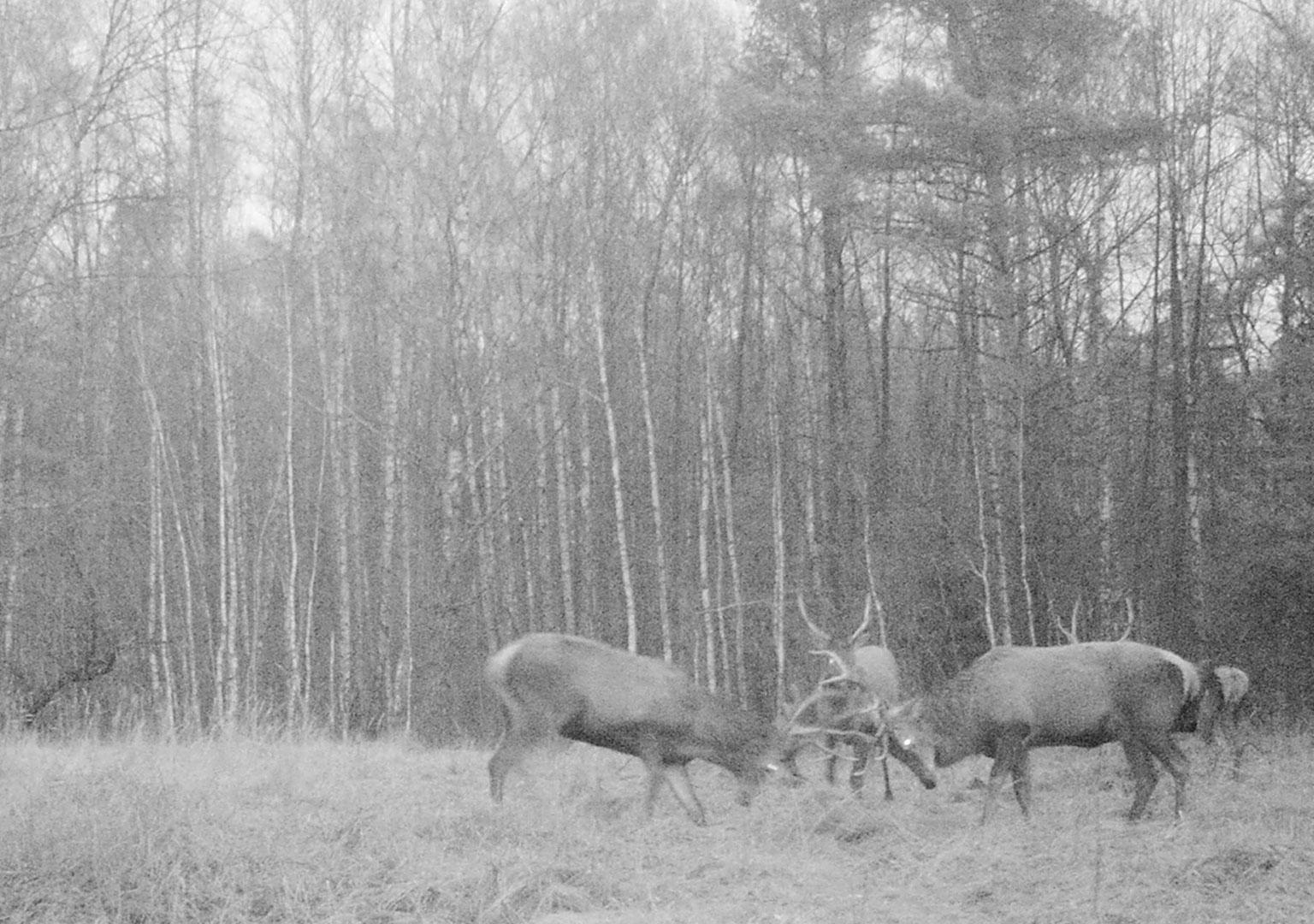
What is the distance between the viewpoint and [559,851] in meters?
8.27

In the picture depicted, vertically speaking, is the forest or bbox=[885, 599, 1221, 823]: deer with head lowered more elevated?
the forest

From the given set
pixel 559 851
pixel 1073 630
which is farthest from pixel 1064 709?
pixel 559 851

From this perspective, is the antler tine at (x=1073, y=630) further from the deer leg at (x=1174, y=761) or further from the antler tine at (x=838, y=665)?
the antler tine at (x=838, y=665)

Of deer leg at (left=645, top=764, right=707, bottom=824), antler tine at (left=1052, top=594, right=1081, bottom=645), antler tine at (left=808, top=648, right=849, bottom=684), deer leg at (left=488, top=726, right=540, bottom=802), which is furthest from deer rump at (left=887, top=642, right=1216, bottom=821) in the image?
deer leg at (left=488, top=726, right=540, bottom=802)

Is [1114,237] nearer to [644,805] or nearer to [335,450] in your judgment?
[335,450]

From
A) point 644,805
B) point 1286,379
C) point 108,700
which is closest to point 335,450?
point 108,700

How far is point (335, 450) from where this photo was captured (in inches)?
808

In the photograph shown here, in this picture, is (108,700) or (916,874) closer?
(916,874)

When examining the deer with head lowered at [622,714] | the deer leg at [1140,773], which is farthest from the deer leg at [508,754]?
the deer leg at [1140,773]

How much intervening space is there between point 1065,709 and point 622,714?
3344 millimetres

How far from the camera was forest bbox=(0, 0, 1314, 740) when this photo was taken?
19016 millimetres

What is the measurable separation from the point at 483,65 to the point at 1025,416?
359 inches

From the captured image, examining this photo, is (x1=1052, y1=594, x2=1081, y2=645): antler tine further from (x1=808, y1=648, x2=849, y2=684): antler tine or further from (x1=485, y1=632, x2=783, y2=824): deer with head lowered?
(x1=485, y1=632, x2=783, y2=824): deer with head lowered

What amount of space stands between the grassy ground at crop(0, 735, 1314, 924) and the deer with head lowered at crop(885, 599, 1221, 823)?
462 mm
